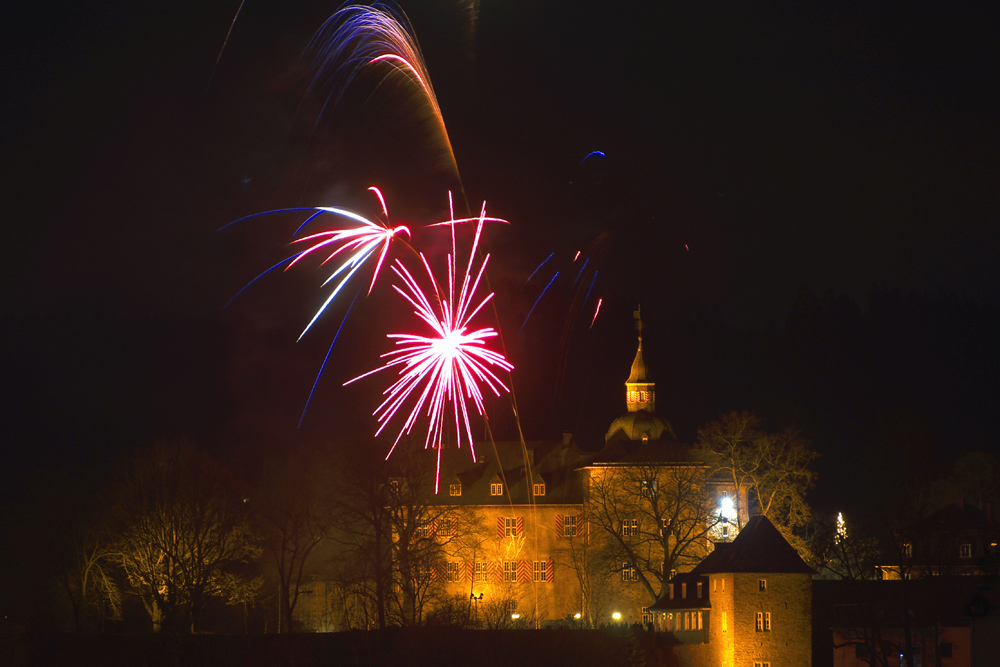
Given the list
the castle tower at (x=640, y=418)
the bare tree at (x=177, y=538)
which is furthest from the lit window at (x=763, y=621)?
the bare tree at (x=177, y=538)

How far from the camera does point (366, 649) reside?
50.8 m

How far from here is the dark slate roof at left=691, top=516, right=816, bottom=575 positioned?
50.2m

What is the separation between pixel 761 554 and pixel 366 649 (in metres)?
15.3

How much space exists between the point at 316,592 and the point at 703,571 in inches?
777

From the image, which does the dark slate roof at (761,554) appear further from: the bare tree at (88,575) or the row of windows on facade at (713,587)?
the bare tree at (88,575)

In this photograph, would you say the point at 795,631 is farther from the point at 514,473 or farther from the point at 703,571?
the point at 514,473

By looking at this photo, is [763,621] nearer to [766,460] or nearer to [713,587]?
[713,587]

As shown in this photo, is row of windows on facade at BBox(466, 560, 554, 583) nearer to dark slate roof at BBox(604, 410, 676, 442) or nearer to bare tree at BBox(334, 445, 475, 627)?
dark slate roof at BBox(604, 410, 676, 442)

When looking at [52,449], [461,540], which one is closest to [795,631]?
[461,540]

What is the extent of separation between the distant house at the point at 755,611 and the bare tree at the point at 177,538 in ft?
60.3

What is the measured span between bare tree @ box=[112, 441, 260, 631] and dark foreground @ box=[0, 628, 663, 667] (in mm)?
1503

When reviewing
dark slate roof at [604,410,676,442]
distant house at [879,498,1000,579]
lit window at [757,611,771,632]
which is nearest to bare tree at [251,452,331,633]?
dark slate roof at [604,410,676,442]

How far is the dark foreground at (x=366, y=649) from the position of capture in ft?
165

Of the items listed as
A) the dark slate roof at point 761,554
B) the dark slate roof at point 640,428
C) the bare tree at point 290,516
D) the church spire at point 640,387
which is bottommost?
the dark slate roof at point 761,554
